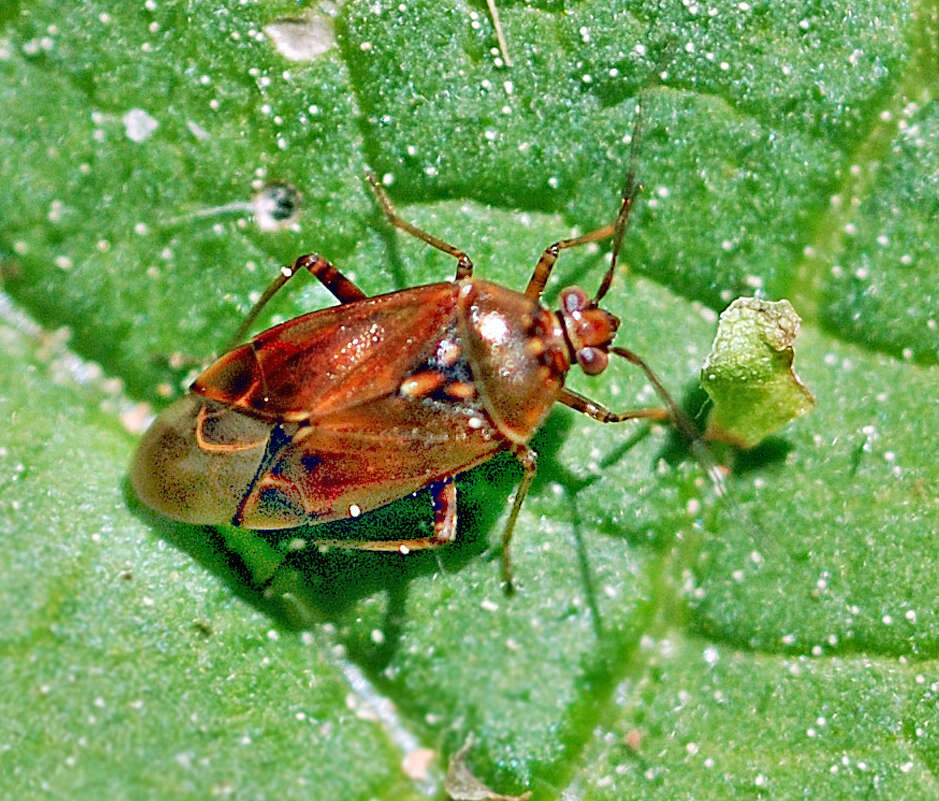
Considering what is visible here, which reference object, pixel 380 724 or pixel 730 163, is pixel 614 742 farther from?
pixel 730 163

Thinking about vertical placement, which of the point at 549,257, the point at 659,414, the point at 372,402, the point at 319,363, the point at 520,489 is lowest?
the point at 520,489

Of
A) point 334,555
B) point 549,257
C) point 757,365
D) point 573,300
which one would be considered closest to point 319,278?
point 549,257

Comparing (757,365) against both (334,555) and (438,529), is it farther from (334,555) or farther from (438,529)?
(334,555)

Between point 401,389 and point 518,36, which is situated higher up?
point 518,36

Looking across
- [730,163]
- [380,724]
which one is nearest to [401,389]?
[380,724]

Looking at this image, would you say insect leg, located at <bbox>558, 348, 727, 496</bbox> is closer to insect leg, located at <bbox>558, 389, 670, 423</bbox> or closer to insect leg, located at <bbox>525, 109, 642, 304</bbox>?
insect leg, located at <bbox>558, 389, 670, 423</bbox>

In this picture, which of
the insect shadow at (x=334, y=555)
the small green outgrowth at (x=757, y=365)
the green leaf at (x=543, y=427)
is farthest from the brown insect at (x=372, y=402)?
the small green outgrowth at (x=757, y=365)
